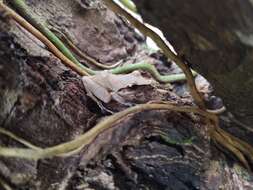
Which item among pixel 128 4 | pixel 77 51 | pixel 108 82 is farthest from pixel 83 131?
pixel 128 4

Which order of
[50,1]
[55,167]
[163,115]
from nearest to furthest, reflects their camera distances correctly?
[55,167], [163,115], [50,1]

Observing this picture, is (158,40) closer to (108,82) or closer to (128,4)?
(108,82)

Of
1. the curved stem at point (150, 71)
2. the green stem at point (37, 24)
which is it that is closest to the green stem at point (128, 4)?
the curved stem at point (150, 71)

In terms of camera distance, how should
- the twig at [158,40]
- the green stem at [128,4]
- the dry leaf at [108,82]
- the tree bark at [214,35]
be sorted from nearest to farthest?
1. the tree bark at [214,35]
2. the twig at [158,40]
3. the dry leaf at [108,82]
4. the green stem at [128,4]

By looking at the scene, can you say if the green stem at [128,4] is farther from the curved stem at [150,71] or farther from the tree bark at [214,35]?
the tree bark at [214,35]

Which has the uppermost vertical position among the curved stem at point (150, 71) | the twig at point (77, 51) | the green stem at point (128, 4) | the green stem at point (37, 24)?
the green stem at point (37, 24)

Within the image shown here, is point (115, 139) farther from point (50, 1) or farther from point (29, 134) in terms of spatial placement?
point (50, 1)

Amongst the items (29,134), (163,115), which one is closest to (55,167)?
(29,134)
